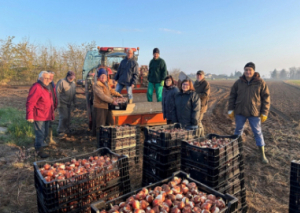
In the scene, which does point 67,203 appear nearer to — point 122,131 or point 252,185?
point 122,131

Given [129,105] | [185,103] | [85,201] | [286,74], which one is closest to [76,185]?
[85,201]

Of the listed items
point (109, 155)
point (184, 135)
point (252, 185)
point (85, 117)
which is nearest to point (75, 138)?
point (85, 117)

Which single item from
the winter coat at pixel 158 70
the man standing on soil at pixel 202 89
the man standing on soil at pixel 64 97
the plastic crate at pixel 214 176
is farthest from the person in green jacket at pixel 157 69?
the plastic crate at pixel 214 176

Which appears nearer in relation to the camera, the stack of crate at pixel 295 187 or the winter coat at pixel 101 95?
the stack of crate at pixel 295 187

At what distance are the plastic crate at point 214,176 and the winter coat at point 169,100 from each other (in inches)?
101

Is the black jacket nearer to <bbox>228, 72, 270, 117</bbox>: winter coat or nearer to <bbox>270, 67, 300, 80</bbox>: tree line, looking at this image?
<bbox>228, 72, 270, 117</bbox>: winter coat

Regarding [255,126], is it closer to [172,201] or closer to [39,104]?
[172,201]

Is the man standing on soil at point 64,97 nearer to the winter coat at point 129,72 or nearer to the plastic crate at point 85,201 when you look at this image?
the winter coat at point 129,72

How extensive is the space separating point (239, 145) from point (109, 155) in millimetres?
1956

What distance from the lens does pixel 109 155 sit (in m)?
3.23

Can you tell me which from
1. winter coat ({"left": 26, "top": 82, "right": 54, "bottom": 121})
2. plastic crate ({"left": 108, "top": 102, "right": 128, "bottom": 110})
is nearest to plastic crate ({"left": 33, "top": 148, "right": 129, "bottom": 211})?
winter coat ({"left": 26, "top": 82, "right": 54, "bottom": 121})

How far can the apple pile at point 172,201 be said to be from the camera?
192 cm

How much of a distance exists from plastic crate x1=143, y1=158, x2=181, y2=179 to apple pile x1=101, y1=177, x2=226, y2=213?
2.71 feet

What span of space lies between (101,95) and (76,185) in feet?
10.8
